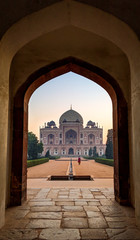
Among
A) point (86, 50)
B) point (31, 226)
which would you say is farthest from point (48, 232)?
point (86, 50)

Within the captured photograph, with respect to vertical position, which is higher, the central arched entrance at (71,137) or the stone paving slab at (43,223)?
the central arched entrance at (71,137)

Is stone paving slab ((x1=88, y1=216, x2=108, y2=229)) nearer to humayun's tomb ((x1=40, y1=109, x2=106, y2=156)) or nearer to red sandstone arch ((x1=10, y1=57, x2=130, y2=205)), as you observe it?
red sandstone arch ((x1=10, y1=57, x2=130, y2=205))

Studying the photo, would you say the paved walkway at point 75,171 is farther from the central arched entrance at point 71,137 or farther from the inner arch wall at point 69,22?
the central arched entrance at point 71,137

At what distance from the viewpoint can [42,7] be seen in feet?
8.08

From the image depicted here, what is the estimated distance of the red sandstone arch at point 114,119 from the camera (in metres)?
3.68

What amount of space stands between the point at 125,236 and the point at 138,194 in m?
0.55

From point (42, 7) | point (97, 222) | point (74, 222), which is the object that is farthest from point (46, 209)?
point (42, 7)

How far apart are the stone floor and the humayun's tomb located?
43947 mm

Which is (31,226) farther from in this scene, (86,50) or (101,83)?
(86,50)

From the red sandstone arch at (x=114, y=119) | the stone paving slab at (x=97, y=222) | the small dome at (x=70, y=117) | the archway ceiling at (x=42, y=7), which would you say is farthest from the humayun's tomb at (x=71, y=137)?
the archway ceiling at (x=42, y=7)

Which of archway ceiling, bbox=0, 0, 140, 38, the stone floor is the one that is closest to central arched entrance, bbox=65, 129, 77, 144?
the stone floor

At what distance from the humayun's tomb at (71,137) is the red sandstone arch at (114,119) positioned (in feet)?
144

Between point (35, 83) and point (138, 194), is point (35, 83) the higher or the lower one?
the higher one

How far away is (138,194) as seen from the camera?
2498 mm
